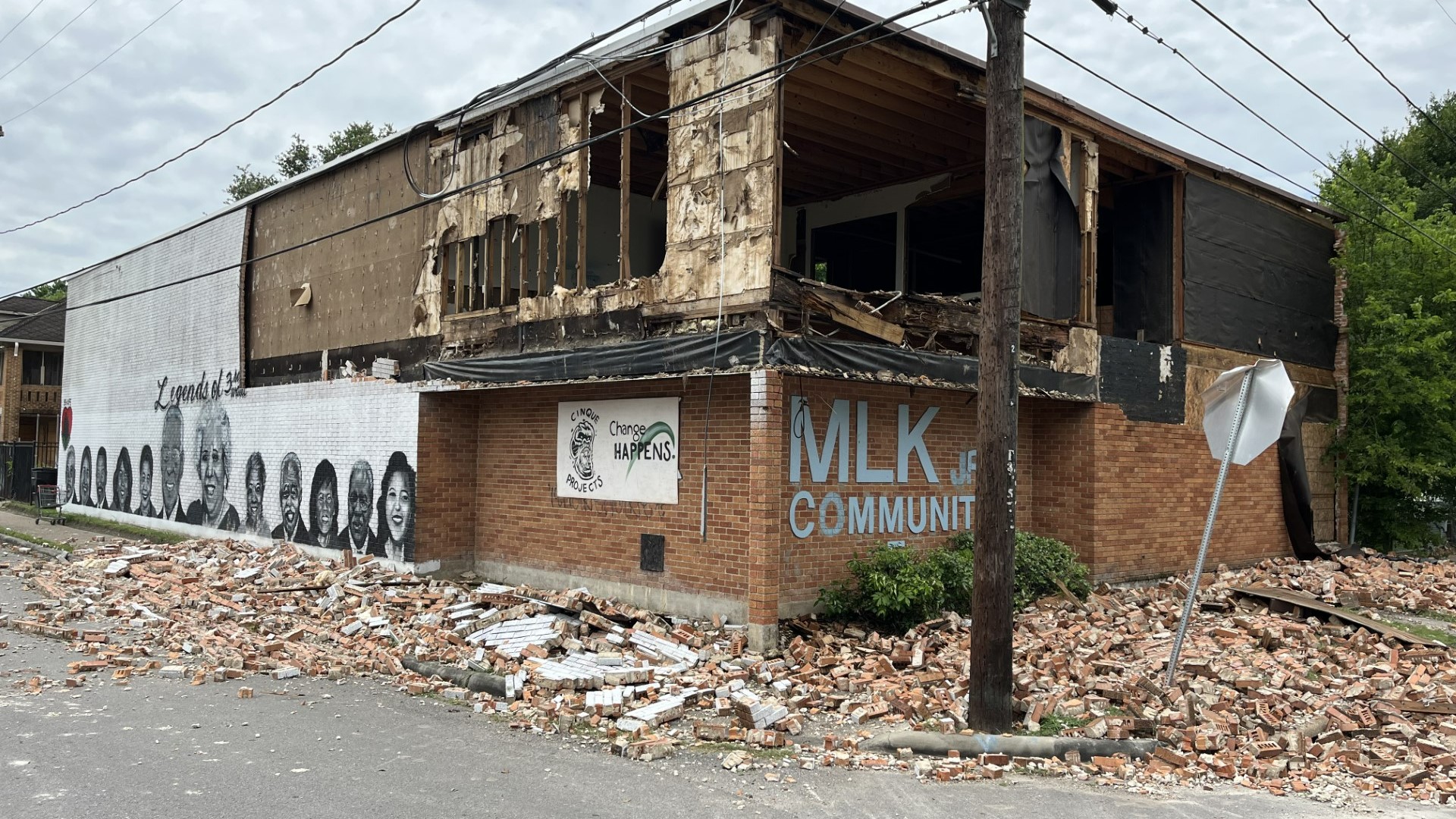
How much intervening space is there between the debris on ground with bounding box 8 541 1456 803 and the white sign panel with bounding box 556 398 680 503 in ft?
4.63

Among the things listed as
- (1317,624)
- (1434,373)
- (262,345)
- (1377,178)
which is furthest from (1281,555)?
(262,345)

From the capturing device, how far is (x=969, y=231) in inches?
749

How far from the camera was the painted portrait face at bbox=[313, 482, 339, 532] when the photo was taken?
16.4 meters

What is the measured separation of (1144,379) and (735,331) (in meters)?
7.70

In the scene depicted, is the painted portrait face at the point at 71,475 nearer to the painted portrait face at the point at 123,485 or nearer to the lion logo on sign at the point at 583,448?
the painted portrait face at the point at 123,485

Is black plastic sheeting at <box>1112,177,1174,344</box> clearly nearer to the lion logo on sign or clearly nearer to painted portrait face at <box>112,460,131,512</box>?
the lion logo on sign

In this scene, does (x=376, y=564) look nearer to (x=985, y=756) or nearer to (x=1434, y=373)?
(x=985, y=756)

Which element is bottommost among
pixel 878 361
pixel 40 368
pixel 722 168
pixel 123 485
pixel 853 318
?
pixel 123 485

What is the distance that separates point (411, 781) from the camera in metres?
6.47

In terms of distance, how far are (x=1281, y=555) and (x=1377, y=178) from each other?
26.0 feet

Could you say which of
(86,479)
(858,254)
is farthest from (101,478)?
(858,254)

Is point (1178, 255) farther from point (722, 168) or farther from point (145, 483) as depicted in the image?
point (145, 483)

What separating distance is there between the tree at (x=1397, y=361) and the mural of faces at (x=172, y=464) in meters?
23.7

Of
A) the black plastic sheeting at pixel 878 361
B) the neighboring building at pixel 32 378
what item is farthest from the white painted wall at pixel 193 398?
the neighboring building at pixel 32 378
